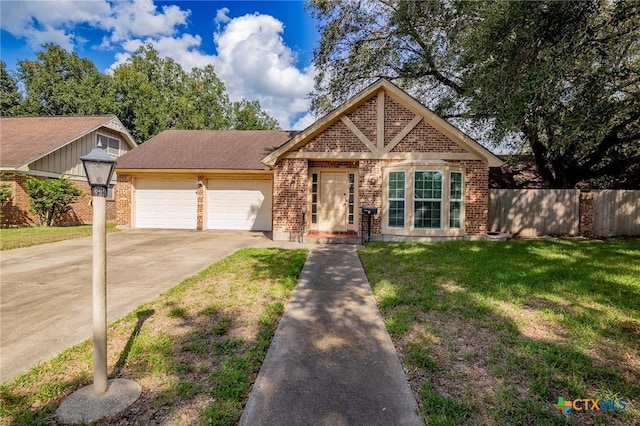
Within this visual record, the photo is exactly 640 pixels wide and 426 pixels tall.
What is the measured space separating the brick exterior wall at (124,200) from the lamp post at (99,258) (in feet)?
43.8

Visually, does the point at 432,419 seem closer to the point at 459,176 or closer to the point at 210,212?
the point at 459,176

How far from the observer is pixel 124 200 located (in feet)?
46.5

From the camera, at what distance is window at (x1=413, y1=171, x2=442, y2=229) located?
397 inches

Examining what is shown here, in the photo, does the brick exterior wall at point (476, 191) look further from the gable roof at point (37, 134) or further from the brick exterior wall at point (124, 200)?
the gable roof at point (37, 134)

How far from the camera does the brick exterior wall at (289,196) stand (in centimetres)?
1072

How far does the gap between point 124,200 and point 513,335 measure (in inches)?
606

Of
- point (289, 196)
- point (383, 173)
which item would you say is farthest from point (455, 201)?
point (289, 196)

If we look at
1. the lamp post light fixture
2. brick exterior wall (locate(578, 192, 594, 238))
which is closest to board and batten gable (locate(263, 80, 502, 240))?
brick exterior wall (locate(578, 192, 594, 238))

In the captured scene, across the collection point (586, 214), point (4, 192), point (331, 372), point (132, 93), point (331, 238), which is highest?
point (132, 93)

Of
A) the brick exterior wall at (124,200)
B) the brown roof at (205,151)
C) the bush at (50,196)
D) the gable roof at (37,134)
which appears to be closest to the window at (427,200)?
the brown roof at (205,151)

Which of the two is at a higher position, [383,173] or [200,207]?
[383,173]

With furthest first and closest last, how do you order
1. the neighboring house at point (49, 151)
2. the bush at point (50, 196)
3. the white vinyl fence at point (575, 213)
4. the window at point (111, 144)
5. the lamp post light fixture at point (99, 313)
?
the window at point (111, 144) < the neighboring house at point (49, 151) < the bush at point (50, 196) < the white vinyl fence at point (575, 213) < the lamp post light fixture at point (99, 313)

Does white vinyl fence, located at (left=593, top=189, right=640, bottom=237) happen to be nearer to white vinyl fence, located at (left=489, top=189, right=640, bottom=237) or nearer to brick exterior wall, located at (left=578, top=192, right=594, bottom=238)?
white vinyl fence, located at (left=489, top=189, right=640, bottom=237)

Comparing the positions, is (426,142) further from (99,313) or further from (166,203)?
(166,203)
